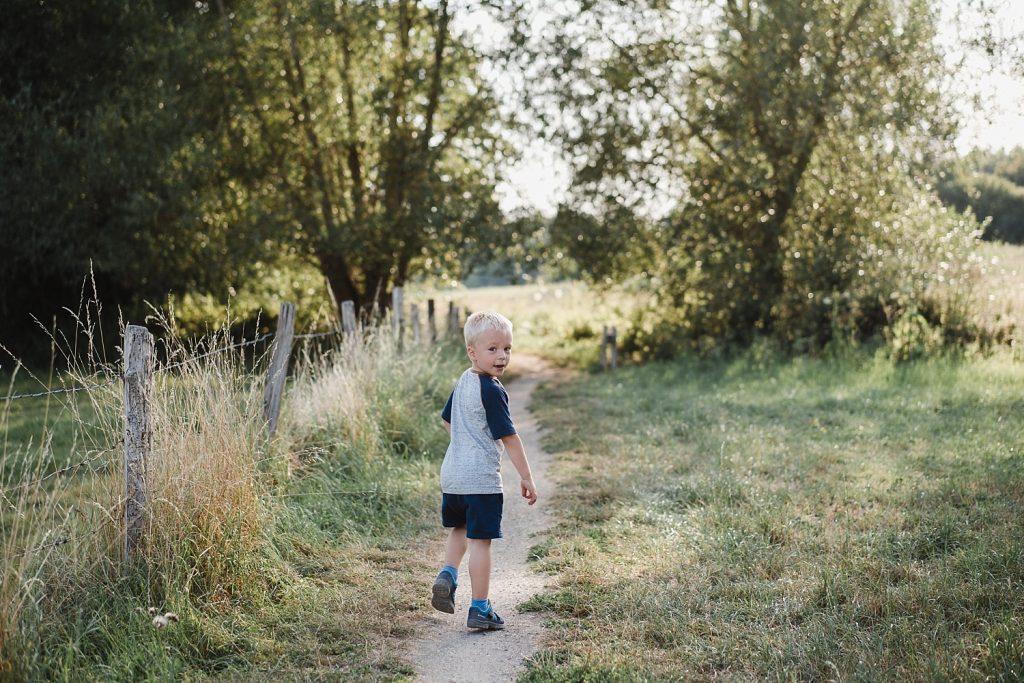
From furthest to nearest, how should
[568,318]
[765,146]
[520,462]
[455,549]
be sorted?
[568,318]
[765,146]
[455,549]
[520,462]

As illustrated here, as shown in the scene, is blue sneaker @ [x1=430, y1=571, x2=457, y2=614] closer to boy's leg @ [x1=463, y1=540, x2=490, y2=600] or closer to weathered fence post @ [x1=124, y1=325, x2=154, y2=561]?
boy's leg @ [x1=463, y1=540, x2=490, y2=600]

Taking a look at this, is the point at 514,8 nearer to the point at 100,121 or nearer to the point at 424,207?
the point at 424,207

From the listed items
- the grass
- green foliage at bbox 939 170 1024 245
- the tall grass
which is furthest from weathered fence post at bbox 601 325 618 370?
the tall grass

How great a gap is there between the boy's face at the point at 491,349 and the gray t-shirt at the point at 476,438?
0.32 feet

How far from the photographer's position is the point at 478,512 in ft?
15.5

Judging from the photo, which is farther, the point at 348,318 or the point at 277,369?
the point at 348,318

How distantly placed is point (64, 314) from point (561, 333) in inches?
523

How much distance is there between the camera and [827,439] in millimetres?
8766

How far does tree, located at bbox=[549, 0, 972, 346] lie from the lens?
15656 millimetres

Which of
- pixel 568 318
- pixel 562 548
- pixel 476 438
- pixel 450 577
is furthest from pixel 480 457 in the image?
pixel 568 318

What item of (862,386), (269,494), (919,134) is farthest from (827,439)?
(919,134)

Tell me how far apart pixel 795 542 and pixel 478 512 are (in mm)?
2276

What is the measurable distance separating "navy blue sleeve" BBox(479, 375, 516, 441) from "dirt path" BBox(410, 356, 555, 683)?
108 centimetres

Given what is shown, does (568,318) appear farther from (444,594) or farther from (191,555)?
(191,555)
